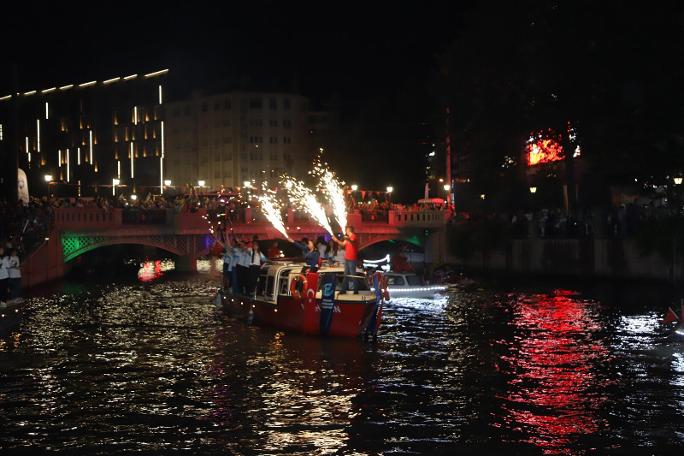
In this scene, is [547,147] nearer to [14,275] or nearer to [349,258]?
[349,258]

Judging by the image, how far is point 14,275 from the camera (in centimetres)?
4012

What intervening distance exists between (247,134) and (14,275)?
112 meters

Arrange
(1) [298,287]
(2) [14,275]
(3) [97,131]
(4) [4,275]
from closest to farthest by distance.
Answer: (1) [298,287]
(4) [4,275]
(2) [14,275]
(3) [97,131]

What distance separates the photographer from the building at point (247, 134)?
494 ft

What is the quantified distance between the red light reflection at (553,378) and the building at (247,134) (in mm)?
108566

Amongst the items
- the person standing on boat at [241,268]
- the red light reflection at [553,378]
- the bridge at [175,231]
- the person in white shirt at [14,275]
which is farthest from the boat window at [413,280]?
the bridge at [175,231]

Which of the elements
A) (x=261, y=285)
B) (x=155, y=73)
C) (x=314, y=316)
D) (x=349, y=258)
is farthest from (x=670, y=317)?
(x=155, y=73)

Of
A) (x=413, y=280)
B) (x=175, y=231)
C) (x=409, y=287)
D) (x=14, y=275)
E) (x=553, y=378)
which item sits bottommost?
(x=553, y=378)

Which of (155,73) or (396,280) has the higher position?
(155,73)

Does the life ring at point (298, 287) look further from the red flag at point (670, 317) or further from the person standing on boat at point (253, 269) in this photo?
the red flag at point (670, 317)

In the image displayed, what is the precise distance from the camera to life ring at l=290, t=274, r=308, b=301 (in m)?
35.1

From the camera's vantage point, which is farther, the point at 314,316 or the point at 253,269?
the point at 253,269

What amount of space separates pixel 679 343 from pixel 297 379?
13.2m

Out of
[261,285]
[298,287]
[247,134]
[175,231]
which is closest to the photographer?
[298,287]
